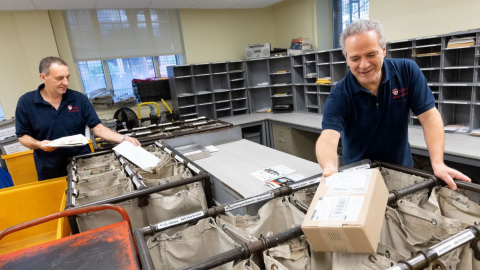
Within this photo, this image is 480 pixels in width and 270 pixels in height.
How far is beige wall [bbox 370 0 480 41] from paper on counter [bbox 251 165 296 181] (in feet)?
8.48

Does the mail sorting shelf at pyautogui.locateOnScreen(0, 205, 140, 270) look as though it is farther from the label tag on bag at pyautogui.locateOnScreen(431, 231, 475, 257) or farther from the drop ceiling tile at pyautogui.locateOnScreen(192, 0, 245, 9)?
the drop ceiling tile at pyautogui.locateOnScreen(192, 0, 245, 9)

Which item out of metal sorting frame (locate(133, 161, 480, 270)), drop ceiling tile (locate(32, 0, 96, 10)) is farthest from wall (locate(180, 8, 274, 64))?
metal sorting frame (locate(133, 161, 480, 270))

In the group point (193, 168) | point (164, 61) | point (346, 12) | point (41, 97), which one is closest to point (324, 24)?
point (346, 12)

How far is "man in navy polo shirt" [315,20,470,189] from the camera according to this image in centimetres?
125

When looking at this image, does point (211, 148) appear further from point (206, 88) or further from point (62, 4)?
point (62, 4)

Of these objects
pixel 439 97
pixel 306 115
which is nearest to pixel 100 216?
pixel 439 97

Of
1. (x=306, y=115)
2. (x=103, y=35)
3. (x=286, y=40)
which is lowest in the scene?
(x=306, y=115)

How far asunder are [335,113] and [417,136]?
1.94 m

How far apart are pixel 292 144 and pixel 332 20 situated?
7.59 feet

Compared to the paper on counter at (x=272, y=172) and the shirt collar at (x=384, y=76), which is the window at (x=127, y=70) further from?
the shirt collar at (x=384, y=76)

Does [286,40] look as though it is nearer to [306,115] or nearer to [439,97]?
[306,115]

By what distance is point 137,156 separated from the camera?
75.3 inches

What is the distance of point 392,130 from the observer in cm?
151

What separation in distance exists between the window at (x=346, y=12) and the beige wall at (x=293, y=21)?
1.31ft
